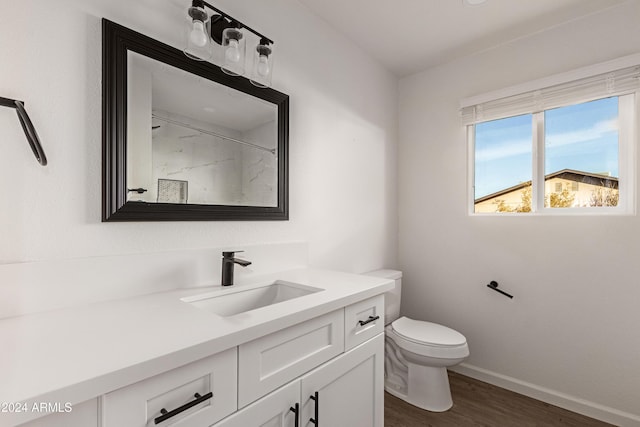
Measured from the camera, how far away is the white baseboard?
1.72 m

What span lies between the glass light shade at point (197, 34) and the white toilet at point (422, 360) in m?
1.90

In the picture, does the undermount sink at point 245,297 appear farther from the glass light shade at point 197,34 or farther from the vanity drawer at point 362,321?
the glass light shade at point 197,34

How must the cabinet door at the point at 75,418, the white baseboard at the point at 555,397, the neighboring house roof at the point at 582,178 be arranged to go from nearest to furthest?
the cabinet door at the point at 75,418 → the white baseboard at the point at 555,397 → the neighboring house roof at the point at 582,178

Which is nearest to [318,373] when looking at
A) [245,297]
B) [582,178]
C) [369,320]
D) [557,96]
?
[369,320]

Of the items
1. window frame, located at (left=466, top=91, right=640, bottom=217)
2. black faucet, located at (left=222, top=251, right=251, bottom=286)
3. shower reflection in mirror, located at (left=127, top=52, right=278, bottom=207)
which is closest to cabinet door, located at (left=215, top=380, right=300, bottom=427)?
black faucet, located at (left=222, top=251, right=251, bottom=286)

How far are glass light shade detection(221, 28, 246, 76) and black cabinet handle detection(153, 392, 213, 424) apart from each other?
3.96 ft

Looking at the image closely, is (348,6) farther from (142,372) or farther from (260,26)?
(142,372)

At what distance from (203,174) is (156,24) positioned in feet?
1.95

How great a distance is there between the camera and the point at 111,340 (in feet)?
2.27

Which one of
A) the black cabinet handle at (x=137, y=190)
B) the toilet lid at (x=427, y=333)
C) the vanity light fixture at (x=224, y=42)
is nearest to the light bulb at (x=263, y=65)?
the vanity light fixture at (x=224, y=42)

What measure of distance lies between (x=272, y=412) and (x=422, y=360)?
1289 millimetres

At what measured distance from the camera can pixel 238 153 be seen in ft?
4.75

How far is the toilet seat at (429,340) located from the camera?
1.79m

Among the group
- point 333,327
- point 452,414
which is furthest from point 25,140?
point 452,414
